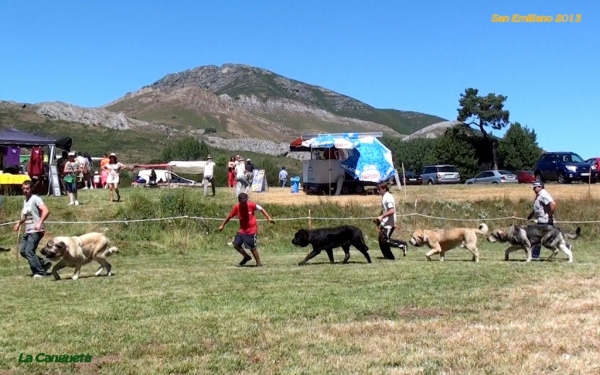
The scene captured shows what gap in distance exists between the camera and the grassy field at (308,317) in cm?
592

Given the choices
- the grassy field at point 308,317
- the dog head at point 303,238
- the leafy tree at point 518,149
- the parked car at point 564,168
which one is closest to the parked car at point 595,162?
the parked car at point 564,168

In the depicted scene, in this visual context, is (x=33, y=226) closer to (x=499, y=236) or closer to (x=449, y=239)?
(x=449, y=239)

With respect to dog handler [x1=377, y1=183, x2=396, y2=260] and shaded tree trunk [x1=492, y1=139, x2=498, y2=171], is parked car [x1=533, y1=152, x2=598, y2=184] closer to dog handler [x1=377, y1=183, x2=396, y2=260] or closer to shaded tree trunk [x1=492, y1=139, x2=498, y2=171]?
dog handler [x1=377, y1=183, x2=396, y2=260]

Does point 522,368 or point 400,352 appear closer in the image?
point 522,368

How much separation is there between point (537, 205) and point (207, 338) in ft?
33.3

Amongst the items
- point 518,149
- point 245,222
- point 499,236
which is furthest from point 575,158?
point 518,149

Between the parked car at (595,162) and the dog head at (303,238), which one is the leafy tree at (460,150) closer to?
the parked car at (595,162)

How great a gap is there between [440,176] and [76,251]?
3443 centimetres

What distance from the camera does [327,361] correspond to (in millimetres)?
5949

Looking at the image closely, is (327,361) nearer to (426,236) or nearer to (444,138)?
(426,236)

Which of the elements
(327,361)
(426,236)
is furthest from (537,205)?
(327,361)

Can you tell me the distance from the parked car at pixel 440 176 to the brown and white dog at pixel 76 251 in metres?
33.2

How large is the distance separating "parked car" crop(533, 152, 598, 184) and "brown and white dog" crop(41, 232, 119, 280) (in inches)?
996

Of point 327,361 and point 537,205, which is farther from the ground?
point 537,205
